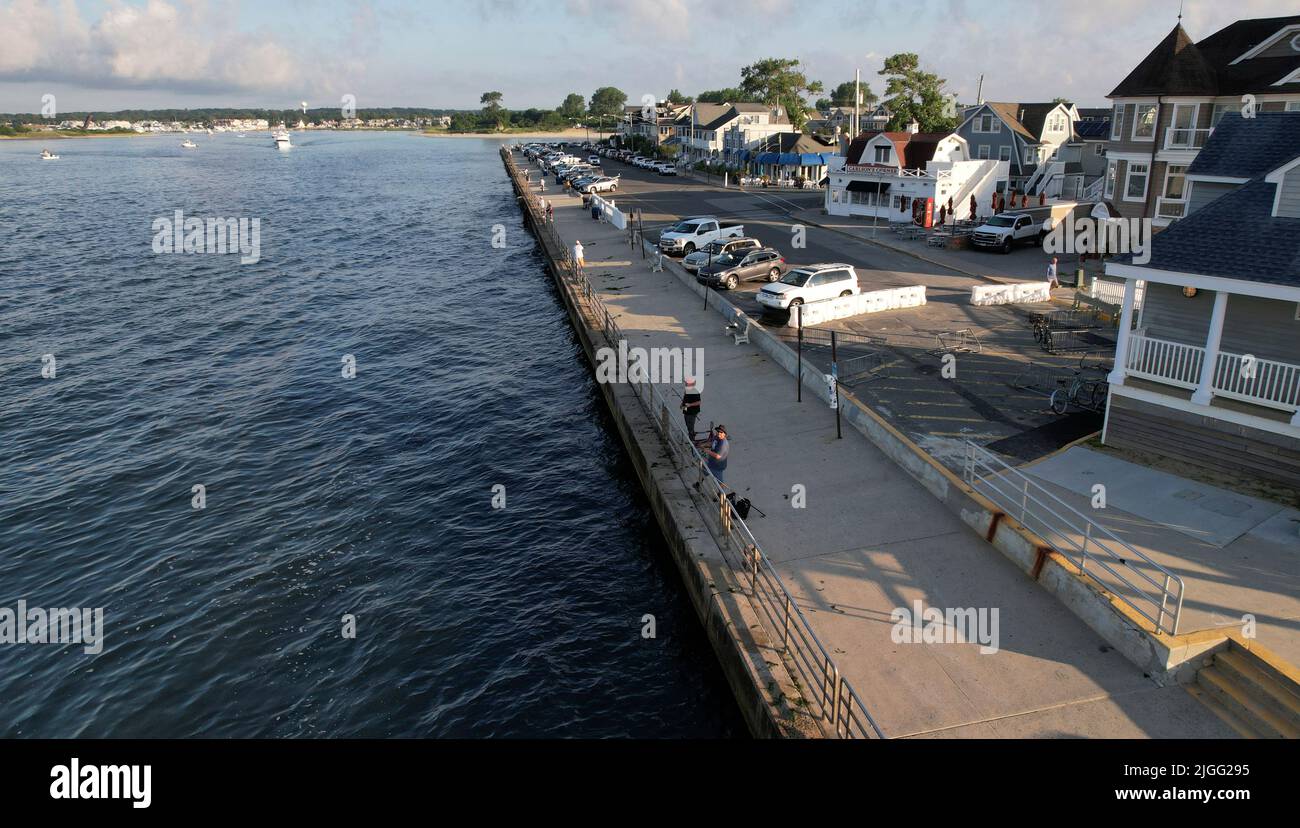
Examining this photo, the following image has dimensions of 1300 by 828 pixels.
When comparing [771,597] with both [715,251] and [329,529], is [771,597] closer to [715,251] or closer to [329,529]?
[329,529]

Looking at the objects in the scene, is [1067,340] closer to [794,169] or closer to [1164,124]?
[1164,124]

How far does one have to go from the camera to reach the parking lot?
17.6 metres

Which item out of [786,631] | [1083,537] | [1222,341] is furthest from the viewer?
[1222,341]

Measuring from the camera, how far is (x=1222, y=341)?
52.6 feet

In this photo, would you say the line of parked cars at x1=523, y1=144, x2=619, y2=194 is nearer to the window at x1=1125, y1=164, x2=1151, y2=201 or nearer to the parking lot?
the parking lot

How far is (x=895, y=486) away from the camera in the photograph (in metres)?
15.5

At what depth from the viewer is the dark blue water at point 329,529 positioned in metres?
13.0

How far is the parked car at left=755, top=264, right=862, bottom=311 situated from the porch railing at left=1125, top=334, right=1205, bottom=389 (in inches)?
491

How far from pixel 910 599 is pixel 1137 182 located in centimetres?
3356

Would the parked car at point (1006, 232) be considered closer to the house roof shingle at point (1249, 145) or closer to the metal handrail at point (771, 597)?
the house roof shingle at point (1249, 145)

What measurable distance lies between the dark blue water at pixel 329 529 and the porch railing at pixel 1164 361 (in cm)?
1032

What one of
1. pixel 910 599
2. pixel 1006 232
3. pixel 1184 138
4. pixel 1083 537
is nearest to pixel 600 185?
pixel 1006 232
